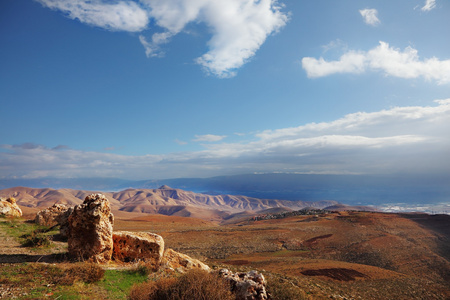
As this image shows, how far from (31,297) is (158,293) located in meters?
4.16

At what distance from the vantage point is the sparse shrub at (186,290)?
745 centimetres

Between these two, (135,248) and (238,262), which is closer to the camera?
(135,248)

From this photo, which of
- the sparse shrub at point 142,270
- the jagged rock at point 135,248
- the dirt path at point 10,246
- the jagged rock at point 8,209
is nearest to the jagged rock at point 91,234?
the jagged rock at point 135,248

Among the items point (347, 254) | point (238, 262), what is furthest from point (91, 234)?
point (347, 254)

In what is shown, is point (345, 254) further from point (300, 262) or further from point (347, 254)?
point (300, 262)

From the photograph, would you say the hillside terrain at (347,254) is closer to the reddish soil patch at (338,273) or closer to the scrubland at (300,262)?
the reddish soil patch at (338,273)

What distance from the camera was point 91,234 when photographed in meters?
12.4

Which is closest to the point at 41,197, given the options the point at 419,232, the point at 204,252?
the point at 204,252

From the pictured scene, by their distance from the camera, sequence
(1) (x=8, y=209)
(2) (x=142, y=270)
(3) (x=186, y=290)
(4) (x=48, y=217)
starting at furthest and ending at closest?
(1) (x=8, y=209) < (4) (x=48, y=217) < (2) (x=142, y=270) < (3) (x=186, y=290)

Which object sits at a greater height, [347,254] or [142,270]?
[142,270]

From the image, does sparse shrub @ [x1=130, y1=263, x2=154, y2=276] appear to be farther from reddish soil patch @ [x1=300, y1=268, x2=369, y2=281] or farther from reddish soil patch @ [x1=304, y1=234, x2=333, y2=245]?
reddish soil patch @ [x1=304, y1=234, x2=333, y2=245]

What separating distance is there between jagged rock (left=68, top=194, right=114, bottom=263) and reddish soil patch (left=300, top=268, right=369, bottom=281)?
58.5 ft

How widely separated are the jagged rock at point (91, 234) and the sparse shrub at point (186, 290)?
5.33 metres

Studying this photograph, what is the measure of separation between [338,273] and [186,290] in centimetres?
2070
